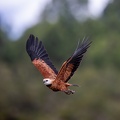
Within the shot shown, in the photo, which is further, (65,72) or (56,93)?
(56,93)

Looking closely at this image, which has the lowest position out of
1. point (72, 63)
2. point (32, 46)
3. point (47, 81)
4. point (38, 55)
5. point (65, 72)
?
point (47, 81)

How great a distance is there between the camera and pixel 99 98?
90.3ft

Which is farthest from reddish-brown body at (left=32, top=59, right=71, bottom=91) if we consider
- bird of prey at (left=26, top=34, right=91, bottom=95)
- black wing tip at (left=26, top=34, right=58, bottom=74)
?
black wing tip at (left=26, top=34, right=58, bottom=74)

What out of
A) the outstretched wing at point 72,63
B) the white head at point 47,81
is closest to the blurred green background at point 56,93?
the white head at point 47,81

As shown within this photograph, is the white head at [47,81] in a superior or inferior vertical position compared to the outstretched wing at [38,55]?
inferior

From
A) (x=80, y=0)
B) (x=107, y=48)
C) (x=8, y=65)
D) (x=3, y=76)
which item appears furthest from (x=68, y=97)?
(x=80, y=0)

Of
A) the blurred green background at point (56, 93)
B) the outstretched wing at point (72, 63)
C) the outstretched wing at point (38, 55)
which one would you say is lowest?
the outstretched wing at point (72, 63)

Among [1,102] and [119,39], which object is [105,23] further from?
[1,102]

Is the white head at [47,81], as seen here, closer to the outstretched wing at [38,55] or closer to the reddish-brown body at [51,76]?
the reddish-brown body at [51,76]

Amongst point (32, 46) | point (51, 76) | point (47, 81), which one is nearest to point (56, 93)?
point (32, 46)

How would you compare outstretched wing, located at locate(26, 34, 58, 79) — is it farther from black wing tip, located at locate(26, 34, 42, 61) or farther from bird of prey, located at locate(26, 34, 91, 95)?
bird of prey, located at locate(26, 34, 91, 95)

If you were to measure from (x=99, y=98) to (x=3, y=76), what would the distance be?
13.9 ft

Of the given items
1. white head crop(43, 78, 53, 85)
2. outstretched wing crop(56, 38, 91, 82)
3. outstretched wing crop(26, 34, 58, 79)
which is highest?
outstretched wing crop(26, 34, 58, 79)

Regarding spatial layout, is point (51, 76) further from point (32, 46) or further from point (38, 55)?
→ point (32, 46)
